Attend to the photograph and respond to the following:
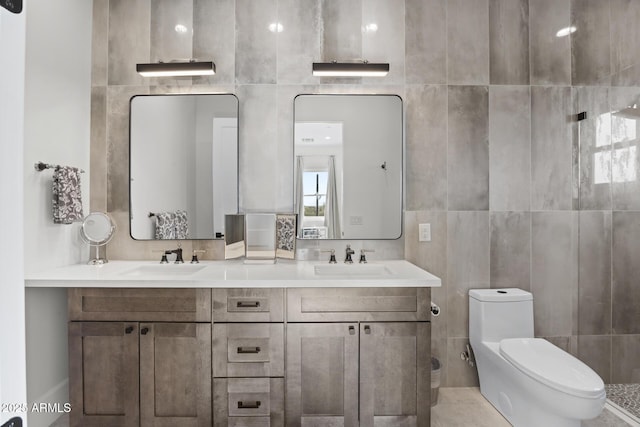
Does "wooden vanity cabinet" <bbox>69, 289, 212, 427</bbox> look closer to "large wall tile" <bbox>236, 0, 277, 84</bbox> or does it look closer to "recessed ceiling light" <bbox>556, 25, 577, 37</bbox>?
"large wall tile" <bbox>236, 0, 277, 84</bbox>

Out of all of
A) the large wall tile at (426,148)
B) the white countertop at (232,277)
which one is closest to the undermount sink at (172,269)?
the white countertop at (232,277)

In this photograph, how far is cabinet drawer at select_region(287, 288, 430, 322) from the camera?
1.84 m

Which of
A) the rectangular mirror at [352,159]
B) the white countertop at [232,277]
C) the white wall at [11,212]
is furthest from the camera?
the rectangular mirror at [352,159]

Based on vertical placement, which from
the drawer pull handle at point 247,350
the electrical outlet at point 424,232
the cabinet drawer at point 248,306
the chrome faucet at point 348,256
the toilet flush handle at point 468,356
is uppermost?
the electrical outlet at point 424,232

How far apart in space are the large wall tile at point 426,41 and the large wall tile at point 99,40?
208cm

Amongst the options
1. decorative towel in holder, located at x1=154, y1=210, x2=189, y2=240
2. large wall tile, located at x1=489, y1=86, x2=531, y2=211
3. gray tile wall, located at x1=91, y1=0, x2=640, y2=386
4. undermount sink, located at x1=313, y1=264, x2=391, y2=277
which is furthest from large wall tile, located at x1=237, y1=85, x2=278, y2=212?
large wall tile, located at x1=489, y1=86, x2=531, y2=211

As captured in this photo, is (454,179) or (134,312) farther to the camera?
(454,179)

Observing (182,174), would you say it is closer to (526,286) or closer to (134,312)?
(134,312)

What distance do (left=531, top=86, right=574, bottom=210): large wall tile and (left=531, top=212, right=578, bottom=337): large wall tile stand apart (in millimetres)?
112

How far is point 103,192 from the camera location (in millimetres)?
2445

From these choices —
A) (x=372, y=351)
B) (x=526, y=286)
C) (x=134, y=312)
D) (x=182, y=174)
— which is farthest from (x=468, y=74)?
(x=134, y=312)

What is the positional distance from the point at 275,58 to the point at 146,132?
1.03m

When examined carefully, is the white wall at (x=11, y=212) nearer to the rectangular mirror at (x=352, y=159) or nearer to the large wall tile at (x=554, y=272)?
the rectangular mirror at (x=352, y=159)

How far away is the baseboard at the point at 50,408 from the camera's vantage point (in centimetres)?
196
